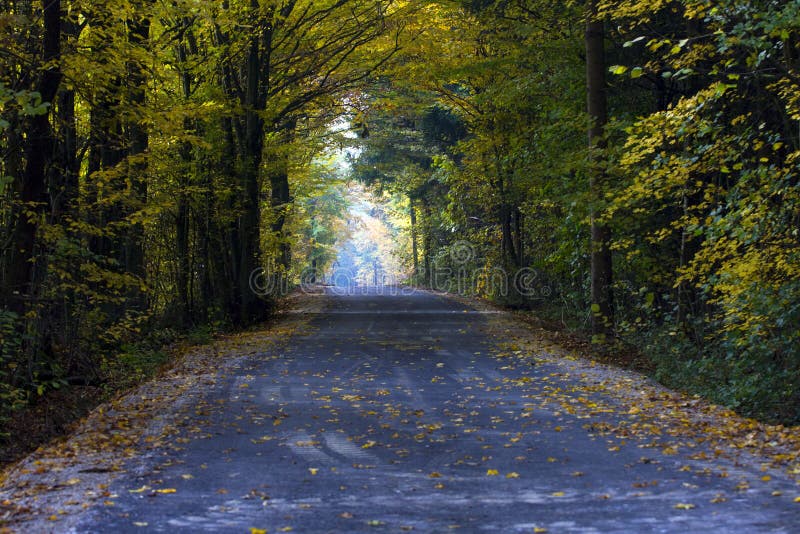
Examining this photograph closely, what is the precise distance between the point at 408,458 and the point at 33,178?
6.67 meters

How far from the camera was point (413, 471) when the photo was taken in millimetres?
7148

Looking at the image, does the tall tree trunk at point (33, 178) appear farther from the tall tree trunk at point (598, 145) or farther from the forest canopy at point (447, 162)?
the tall tree trunk at point (598, 145)

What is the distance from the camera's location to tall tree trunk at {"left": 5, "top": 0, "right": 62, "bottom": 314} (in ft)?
35.2

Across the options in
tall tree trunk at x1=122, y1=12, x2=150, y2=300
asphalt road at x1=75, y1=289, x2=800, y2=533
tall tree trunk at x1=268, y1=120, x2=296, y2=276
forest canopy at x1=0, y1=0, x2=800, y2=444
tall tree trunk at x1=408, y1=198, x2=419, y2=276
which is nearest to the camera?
asphalt road at x1=75, y1=289, x2=800, y2=533

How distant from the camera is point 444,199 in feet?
134

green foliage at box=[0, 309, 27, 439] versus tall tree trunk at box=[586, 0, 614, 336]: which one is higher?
tall tree trunk at box=[586, 0, 614, 336]

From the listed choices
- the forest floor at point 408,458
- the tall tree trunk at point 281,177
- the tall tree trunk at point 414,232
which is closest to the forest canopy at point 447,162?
the tall tree trunk at point 281,177

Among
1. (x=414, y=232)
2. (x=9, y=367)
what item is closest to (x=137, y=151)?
(x=9, y=367)

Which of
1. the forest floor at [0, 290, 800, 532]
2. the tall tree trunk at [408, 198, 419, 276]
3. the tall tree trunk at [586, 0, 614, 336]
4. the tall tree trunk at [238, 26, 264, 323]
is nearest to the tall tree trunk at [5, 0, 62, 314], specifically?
the forest floor at [0, 290, 800, 532]

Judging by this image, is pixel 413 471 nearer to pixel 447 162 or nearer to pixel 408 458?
pixel 408 458

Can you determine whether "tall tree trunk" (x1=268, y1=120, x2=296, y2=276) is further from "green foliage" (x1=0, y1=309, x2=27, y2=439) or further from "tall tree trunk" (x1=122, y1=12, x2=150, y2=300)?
"green foliage" (x1=0, y1=309, x2=27, y2=439)

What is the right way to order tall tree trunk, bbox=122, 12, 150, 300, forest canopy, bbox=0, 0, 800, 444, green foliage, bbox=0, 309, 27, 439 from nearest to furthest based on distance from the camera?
1. green foliage, bbox=0, 309, 27, 439
2. forest canopy, bbox=0, 0, 800, 444
3. tall tree trunk, bbox=122, 12, 150, 300

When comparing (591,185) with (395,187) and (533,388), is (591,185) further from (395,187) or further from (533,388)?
(395,187)

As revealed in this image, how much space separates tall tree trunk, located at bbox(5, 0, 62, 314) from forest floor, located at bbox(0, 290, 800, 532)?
6.67 ft
